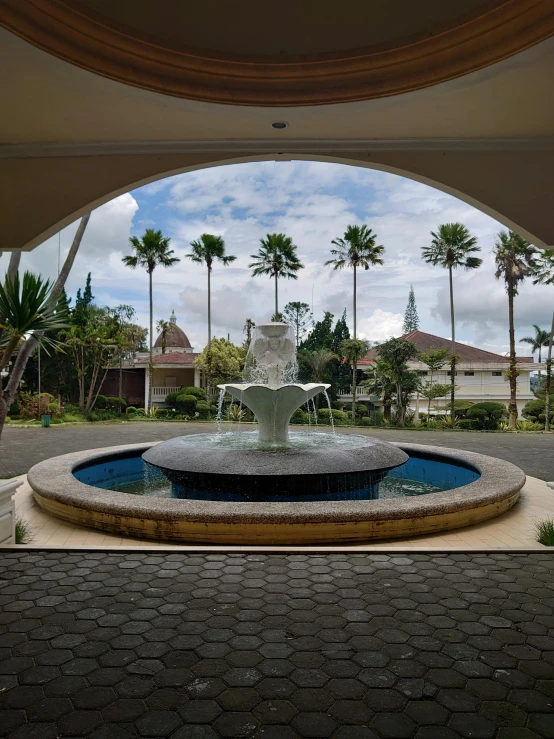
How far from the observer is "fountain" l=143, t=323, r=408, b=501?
20.1 ft

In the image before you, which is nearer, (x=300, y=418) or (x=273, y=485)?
(x=273, y=485)

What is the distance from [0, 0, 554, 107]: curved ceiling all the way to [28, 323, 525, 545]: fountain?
3.35 metres

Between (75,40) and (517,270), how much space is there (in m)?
23.6

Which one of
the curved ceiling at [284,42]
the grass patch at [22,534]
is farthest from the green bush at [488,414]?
the curved ceiling at [284,42]

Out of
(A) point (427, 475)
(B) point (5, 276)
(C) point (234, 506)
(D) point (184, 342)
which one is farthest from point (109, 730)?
(D) point (184, 342)

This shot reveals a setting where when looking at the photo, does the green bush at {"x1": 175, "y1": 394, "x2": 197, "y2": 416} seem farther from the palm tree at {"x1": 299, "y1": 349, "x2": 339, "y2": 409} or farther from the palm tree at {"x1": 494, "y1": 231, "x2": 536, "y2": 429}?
the palm tree at {"x1": 494, "y1": 231, "x2": 536, "y2": 429}

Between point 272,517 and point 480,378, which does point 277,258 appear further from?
point 272,517

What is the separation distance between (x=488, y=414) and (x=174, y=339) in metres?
29.6

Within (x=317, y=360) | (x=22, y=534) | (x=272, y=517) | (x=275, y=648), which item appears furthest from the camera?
(x=317, y=360)

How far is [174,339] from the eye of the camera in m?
45.8

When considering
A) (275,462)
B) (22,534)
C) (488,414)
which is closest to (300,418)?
(488,414)

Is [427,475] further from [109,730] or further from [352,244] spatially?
[352,244]

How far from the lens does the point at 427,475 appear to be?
29.4ft

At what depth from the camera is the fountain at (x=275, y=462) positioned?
20.1ft
